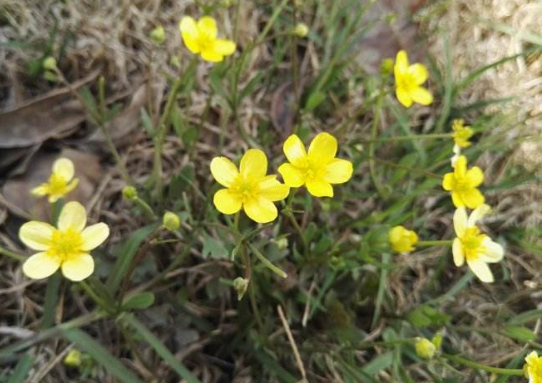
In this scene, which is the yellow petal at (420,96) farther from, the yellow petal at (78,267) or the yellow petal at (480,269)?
the yellow petal at (78,267)

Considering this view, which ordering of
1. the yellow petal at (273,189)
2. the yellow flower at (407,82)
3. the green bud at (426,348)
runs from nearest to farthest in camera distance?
the yellow petal at (273,189) < the green bud at (426,348) < the yellow flower at (407,82)

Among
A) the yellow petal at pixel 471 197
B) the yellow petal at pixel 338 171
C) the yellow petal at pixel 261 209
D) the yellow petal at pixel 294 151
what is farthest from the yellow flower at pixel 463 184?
the yellow petal at pixel 261 209

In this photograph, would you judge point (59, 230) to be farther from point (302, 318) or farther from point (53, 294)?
point (302, 318)

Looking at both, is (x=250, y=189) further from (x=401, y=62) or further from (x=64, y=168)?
(x=401, y=62)

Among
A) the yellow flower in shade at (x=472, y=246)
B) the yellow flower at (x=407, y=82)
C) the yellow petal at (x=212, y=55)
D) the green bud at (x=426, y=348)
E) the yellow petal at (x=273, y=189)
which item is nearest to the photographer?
the yellow petal at (x=273, y=189)

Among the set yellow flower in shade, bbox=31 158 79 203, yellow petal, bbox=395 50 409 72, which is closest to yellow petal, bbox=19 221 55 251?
yellow flower in shade, bbox=31 158 79 203

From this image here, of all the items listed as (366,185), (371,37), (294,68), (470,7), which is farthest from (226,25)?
(470,7)

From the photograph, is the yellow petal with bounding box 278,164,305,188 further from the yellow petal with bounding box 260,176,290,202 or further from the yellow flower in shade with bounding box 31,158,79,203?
the yellow flower in shade with bounding box 31,158,79,203
